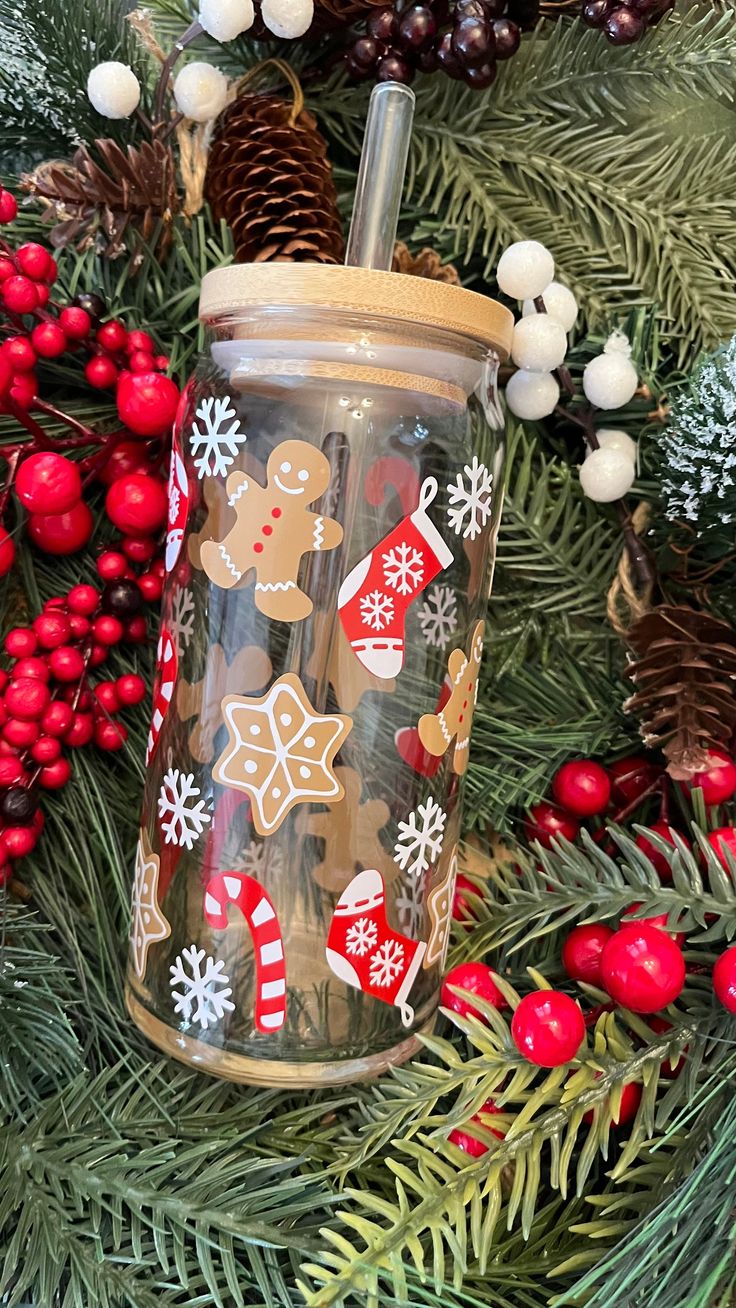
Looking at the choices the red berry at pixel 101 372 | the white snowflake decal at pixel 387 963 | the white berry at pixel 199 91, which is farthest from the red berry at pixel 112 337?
the white snowflake decal at pixel 387 963

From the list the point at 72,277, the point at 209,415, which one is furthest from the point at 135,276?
the point at 209,415

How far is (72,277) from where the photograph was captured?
487 millimetres

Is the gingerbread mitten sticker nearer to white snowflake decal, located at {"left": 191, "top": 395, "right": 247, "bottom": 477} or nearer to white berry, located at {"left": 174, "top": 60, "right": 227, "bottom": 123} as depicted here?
white snowflake decal, located at {"left": 191, "top": 395, "right": 247, "bottom": 477}

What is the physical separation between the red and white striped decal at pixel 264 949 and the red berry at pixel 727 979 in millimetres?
181

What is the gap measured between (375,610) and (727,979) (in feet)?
0.65

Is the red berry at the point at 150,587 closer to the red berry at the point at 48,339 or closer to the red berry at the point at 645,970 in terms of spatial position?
the red berry at the point at 48,339

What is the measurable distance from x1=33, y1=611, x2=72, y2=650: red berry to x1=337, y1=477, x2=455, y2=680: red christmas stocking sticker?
167 millimetres

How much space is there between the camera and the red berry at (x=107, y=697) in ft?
1.60

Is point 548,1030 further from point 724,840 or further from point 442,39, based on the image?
point 442,39

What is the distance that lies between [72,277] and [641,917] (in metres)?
0.42

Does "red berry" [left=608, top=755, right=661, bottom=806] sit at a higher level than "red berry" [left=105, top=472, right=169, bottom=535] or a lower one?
lower

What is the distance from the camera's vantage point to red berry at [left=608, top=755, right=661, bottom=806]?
0.49 meters

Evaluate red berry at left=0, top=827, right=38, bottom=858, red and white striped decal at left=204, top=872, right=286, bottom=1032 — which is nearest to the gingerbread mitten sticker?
red and white striped decal at left=204, top=872, right=286, bottom=1032

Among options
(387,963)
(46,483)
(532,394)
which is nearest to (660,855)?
(387,963)
